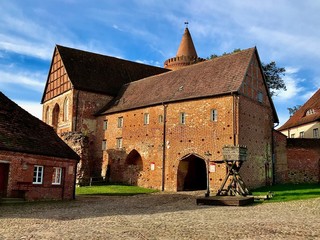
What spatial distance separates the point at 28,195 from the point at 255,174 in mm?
16151

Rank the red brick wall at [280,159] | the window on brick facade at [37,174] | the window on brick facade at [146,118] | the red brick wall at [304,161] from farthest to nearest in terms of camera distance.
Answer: the window on brick facade at [146,118] < the red brick wall at [304,161] < the red brick wall at [280,159] < the window on brick facade at [37,174]

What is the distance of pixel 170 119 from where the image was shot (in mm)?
28734

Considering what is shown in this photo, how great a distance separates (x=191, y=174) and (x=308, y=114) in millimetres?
17075

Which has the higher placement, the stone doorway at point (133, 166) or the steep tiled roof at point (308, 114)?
the steep tiled roof at point (308, 114)

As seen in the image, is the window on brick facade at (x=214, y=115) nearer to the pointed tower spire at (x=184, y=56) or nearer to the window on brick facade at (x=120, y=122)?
the window on brick facade at (x=120, y=122)

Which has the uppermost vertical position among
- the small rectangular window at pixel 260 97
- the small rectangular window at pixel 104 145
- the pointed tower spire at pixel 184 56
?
the pointed tower spire at pixel 184 56

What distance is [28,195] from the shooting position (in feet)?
64.1

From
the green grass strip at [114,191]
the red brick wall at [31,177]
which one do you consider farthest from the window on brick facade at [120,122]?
the red brick wall at [31,177]

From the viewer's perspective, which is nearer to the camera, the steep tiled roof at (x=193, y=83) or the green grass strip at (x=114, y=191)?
the green grass strip at (x=114, y=191)

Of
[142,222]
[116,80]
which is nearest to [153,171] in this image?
[116,80]

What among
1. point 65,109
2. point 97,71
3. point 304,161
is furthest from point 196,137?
point 65,109

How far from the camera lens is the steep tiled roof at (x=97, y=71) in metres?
38.0

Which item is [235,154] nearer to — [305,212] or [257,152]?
[305,212]

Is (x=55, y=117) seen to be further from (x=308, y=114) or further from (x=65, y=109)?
(x=308, y=114)
